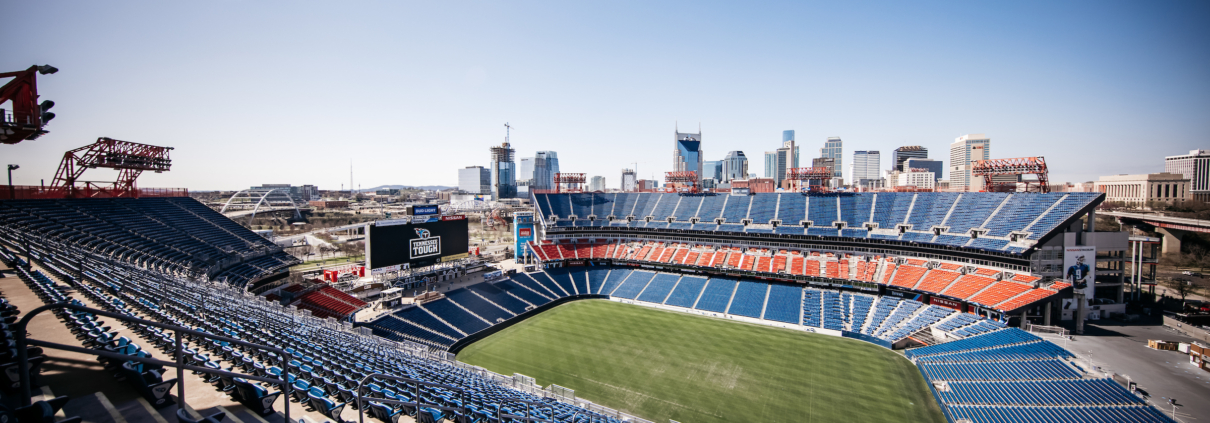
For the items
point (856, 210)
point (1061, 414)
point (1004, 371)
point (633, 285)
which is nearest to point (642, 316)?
point (633, 285)

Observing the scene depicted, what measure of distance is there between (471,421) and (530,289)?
3392 cm

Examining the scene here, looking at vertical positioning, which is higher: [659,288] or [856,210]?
[856,210]

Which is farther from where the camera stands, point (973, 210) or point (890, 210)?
point (890, 210)

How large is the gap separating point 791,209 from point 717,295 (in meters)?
15.2

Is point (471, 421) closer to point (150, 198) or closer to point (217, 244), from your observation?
point (217, 244)

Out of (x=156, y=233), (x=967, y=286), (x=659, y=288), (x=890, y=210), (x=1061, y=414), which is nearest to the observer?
(x=1061, y=414)

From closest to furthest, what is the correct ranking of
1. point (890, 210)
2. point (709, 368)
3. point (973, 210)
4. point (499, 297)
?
point (709, 368), point (973, 210), point (499, 297), point (890, 210)

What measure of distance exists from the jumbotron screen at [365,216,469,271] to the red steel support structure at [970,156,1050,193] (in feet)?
177

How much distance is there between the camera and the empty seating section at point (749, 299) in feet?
143

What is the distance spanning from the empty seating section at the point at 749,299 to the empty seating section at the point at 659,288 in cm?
711

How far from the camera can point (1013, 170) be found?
144ft

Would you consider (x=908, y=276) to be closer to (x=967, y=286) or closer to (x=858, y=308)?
(x=967, y=286)

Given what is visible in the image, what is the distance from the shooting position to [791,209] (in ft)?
176

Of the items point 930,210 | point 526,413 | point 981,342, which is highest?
point 930,210
